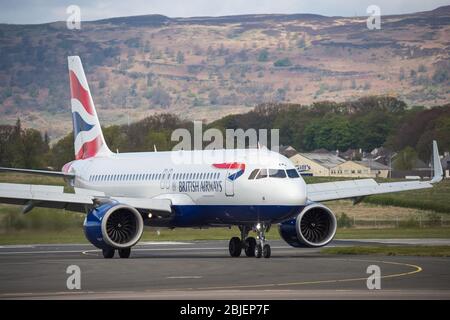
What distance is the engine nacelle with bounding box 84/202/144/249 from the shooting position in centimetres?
4428

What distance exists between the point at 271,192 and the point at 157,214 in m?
6.22

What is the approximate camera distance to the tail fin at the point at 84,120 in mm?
57531

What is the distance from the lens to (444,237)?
61.7 meters

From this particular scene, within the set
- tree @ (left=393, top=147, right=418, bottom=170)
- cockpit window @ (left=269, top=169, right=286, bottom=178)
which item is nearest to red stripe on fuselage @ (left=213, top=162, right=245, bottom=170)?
cockpit window @ (left=269, top=169, right=286, bottom=178)

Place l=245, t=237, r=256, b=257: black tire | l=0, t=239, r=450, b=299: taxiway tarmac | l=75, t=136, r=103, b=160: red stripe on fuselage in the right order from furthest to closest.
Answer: l=75, t=136, r=103, b=160: red stripe on fuselage
l=245, t=237, r=256, b=257: black tire
l=0, t=239, r=450, b=299: taxiway tarmac

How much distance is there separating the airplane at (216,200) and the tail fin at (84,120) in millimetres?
5775

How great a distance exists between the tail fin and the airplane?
5775mm

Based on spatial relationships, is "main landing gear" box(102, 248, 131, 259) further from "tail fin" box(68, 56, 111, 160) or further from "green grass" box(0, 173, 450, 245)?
"green grass" box(0, 173, 450, 245)

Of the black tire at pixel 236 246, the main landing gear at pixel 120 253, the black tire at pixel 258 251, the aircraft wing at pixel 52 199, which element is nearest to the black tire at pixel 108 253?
the main landing gear at pixel 120 253

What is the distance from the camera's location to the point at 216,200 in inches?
1806

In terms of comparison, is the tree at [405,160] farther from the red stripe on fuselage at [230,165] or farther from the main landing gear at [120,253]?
the main landing gear at [120,253]

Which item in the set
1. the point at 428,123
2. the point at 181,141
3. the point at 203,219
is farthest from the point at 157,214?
the point at 428,123

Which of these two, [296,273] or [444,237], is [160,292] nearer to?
[296,273]

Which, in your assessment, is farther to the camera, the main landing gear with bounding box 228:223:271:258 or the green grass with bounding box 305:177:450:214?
the green grass with bounding box 305:177:450:214
